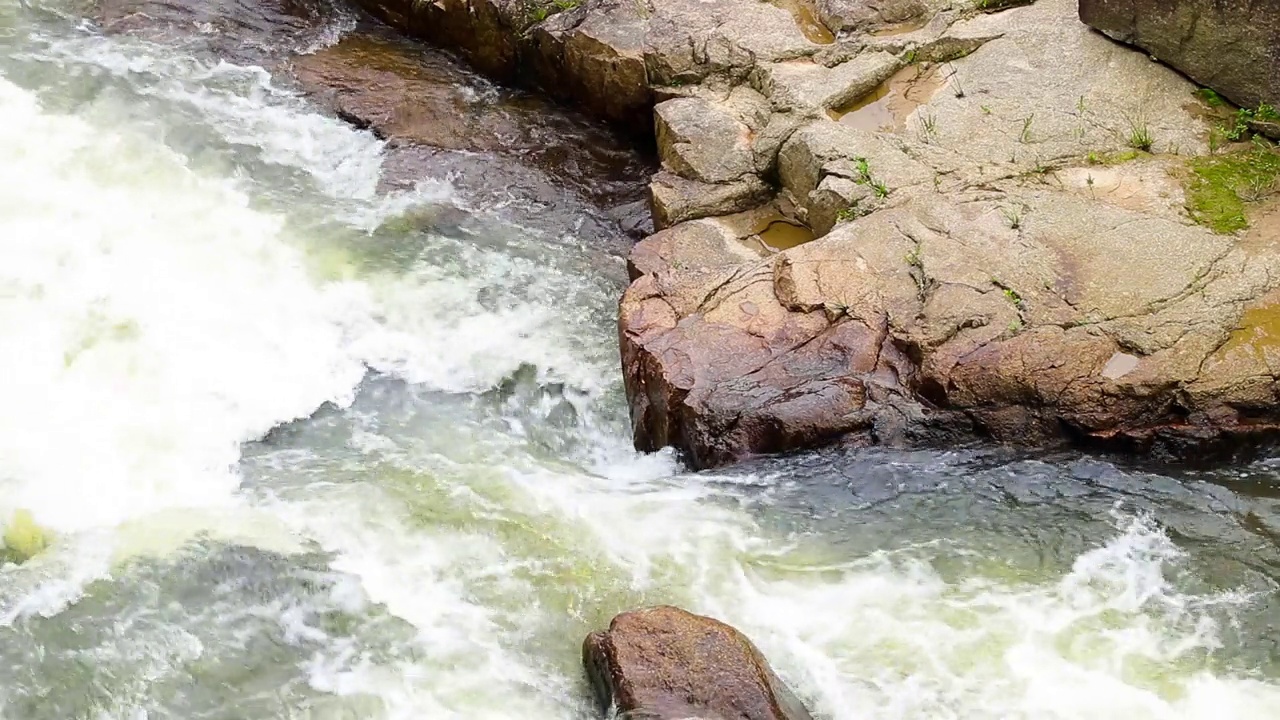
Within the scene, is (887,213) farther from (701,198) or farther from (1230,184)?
(1230,184)

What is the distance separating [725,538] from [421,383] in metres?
2.35

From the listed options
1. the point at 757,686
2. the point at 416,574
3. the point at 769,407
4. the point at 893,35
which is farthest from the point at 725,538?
the point at 893,35

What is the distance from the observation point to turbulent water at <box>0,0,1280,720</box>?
513 cm

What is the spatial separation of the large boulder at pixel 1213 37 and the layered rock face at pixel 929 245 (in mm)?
108

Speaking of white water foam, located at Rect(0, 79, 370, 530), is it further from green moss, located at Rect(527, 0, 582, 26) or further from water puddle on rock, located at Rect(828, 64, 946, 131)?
water puddle on rock, located at Rect(828, 64, 946, 131)

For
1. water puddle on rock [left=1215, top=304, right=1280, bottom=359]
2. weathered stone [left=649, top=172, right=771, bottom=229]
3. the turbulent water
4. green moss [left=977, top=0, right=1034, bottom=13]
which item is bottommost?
the turbulent water

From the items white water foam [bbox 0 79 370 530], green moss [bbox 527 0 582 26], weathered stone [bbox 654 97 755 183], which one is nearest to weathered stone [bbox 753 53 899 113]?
weathered stone [bbox 654 97 755 183]

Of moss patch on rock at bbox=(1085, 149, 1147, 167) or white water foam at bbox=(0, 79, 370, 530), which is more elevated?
moss patch on rock at bbox=(1085, 149, 1147, 167)

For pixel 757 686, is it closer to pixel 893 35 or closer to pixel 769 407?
pixel 769 407

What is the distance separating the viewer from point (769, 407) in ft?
20.3

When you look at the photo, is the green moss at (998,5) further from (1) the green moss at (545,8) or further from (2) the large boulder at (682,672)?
(2) the large boulder at (682,672)

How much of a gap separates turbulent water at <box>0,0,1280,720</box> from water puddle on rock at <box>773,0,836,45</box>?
2.32 meters

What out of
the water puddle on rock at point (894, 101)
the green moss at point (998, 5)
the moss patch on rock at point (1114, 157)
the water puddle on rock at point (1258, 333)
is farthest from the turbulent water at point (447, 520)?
the green moss at point (998, 5)

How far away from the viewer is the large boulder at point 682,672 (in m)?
4.69
